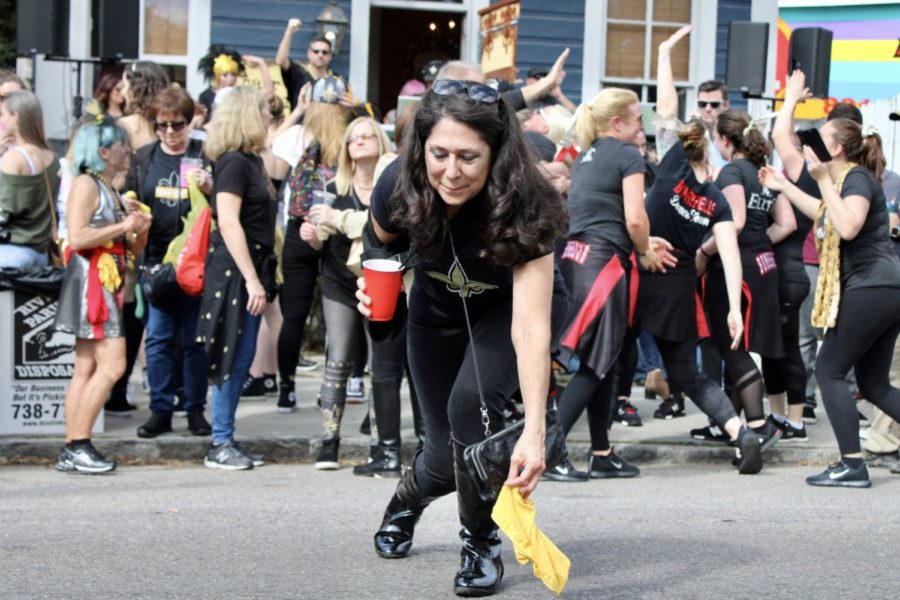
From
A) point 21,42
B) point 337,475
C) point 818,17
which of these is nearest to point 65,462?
point 337,475

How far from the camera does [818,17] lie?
890 inches

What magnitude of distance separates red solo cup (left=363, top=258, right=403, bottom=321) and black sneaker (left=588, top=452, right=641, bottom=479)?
3.16 m

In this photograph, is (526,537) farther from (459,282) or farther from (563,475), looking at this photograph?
(563,475)

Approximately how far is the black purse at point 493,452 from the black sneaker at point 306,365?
6507 millimetres

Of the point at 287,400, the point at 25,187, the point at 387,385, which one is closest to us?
the point at 387,385

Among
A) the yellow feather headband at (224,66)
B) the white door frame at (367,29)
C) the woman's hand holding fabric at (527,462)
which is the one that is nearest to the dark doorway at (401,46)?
the white door frame at (367,29)

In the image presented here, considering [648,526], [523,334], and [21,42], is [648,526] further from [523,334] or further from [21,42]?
[21,42]

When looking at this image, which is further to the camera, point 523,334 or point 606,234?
point 606,234

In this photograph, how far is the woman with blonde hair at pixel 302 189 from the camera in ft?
26.5

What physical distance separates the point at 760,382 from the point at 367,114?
2868 millimetres

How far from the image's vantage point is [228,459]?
7805 mm

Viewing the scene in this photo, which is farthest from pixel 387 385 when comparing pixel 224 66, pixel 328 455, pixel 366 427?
pixel 224 66

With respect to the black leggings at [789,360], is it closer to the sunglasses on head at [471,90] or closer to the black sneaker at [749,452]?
the black sneaker at [749,452]

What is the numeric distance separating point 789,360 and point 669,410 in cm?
103
